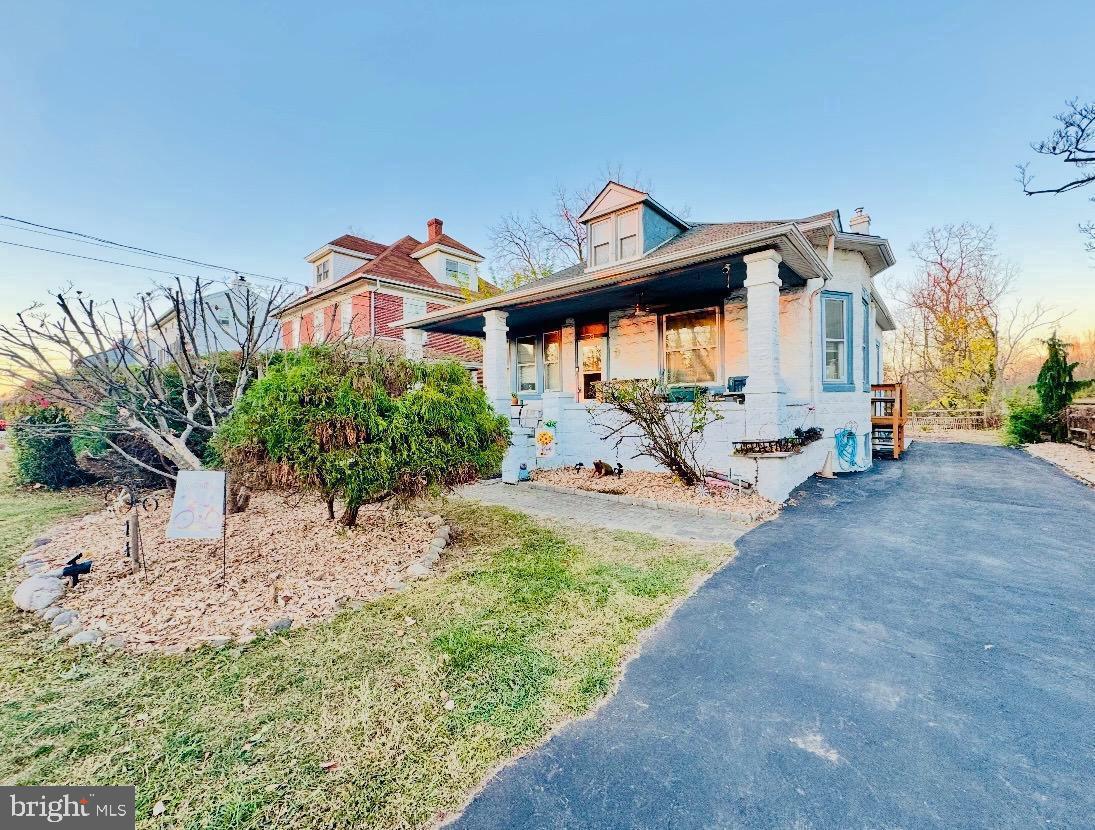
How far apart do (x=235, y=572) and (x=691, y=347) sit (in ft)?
31.0

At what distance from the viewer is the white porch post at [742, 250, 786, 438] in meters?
6.55

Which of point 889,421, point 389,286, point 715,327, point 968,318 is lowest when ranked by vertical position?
point 889,421

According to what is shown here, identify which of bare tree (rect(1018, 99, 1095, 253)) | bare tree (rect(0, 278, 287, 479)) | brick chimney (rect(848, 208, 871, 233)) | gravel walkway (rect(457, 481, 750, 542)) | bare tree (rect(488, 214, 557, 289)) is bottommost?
gravel walkway (rect(457, 481, 750, 542))

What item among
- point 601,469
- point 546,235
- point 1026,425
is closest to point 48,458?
point 601,469

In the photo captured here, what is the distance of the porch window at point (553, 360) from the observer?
12555 millimetres

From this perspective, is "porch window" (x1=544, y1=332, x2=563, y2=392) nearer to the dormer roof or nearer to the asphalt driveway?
the dormer roof

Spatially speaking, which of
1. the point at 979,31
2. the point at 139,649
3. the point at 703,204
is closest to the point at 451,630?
the point at 139,649

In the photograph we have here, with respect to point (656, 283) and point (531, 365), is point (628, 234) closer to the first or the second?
point (656, 283)

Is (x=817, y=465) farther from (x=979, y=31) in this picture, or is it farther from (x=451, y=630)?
(x=979, y=31)

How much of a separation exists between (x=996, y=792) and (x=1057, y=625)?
7.11 ft

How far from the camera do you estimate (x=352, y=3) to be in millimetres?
9734

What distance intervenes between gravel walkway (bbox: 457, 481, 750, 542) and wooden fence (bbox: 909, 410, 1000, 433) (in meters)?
20.1

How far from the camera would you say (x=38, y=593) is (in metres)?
3.56

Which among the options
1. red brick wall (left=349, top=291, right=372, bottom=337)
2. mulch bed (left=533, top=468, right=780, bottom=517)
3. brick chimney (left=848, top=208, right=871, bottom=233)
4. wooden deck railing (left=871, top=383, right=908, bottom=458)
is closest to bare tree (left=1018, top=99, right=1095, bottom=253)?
brick chimney (left=848, top=208, right=871, bottom=233)
